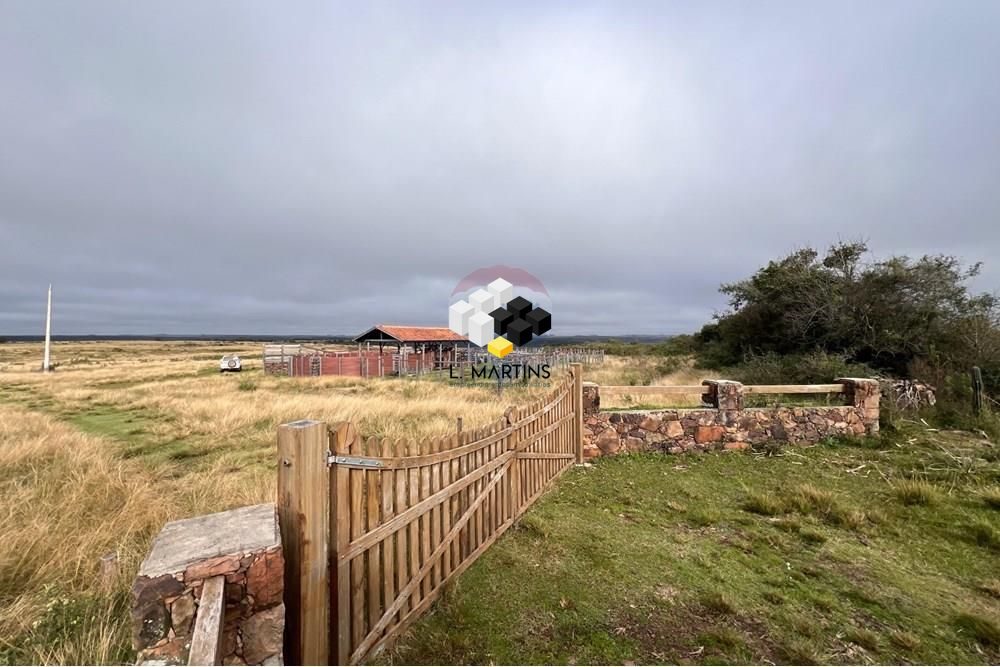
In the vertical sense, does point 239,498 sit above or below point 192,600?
below

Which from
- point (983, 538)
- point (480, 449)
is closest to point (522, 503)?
point (480, 449)

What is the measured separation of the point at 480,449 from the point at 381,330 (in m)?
24.7

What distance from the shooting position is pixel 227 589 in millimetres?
1612

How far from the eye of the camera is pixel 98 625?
7.57ft

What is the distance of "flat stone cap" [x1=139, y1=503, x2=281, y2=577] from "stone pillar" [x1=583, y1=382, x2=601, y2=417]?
5.36m

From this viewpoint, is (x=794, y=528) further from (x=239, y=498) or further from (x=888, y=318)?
(x=888, y=318)

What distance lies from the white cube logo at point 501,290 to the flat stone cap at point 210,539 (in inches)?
623

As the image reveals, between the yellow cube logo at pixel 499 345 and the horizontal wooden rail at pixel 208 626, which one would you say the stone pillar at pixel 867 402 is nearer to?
the horizontal wooden rail at pixel 208 626

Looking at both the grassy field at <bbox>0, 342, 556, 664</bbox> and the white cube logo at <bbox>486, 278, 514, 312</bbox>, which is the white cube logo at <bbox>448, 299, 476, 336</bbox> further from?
the grassy field at <bbox>0, 342, 556, 664</bbox>

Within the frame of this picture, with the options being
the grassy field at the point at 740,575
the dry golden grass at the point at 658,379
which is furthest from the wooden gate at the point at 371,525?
the dry golden grass at the point at 658,379

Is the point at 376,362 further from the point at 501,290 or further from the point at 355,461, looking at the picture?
the point at 355,461

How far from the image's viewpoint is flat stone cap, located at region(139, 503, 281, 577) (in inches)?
60.9

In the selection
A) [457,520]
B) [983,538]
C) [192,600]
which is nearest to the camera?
[192,600]

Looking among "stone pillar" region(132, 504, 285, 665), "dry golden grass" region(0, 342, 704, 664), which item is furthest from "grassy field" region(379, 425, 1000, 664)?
"dry golden grass" region(0, 342, 704, 664)
